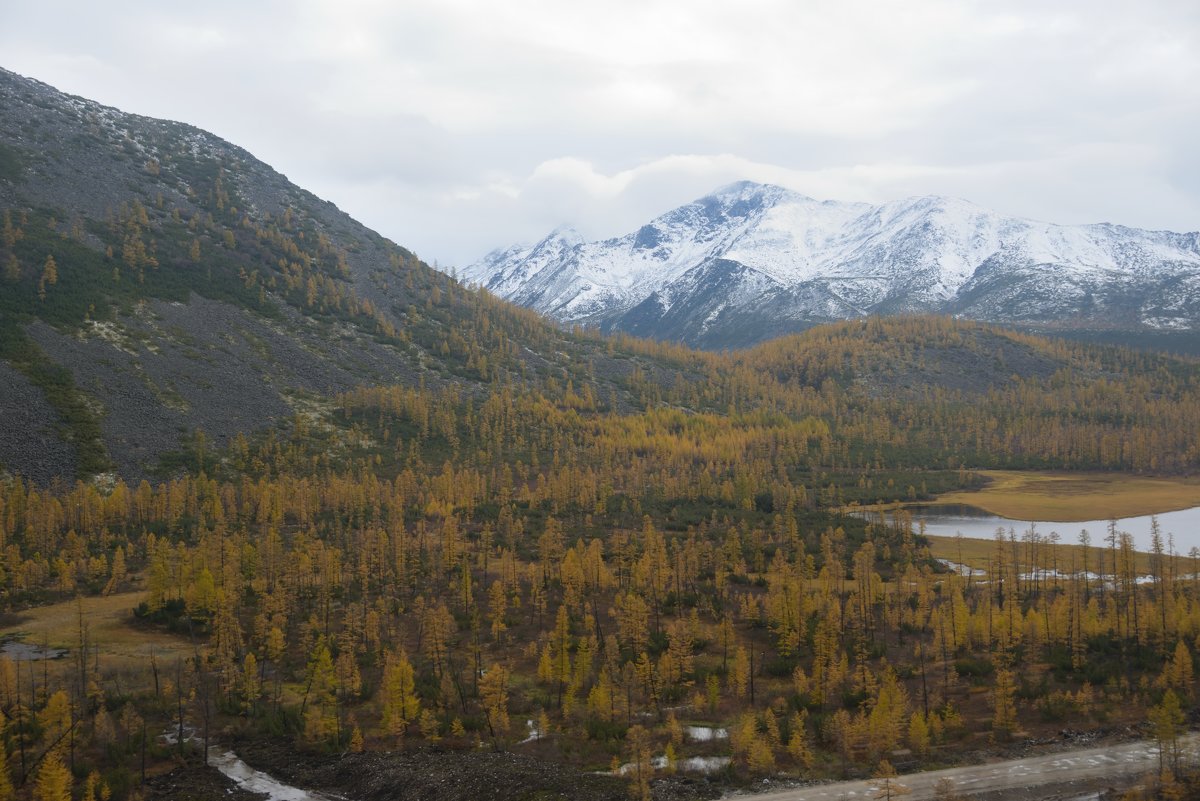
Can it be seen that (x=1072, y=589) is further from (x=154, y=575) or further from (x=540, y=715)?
(x=154, y=575)

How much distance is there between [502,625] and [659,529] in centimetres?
5397

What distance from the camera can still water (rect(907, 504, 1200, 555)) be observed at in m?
120

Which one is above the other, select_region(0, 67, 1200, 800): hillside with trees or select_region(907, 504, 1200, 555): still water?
select_region(0, 67, 1200, 800): hillside with trees

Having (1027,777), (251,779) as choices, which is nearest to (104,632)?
(251,779)

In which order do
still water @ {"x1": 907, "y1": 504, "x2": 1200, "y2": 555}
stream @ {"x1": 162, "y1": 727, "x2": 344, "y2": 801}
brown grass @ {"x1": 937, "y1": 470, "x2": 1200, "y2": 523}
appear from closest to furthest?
stream @ {"x1": 162, "y1": 727, "x2": 344, "y2": 801}
still water @ {"x1": 907, "y1": 504, "x2": 1200, "y2": 555}
brown grass @ {"x1": 937, "y1": 470, "x2": 1200, "y2": 523}

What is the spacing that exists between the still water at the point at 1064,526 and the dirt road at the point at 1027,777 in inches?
3078

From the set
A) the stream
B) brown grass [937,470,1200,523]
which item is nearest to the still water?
brown grass [937,470,1200,523]

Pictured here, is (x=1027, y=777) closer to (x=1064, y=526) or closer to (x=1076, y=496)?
(x=1064, y=526)

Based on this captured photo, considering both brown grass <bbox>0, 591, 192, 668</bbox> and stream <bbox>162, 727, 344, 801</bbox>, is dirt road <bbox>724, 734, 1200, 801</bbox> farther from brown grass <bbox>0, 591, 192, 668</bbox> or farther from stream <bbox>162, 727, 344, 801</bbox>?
brown grass <bbox>0, 591, 192, 668</bbox>

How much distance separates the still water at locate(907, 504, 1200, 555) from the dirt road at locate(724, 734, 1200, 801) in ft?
257

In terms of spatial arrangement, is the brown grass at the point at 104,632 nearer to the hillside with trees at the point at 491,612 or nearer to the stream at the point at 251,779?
the hillside with trees at the point at 491,612

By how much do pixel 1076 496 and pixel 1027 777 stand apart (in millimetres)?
135212

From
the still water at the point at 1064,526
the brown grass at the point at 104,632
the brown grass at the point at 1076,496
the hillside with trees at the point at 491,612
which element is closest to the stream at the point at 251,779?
the hillside with trees at the point at 491,612

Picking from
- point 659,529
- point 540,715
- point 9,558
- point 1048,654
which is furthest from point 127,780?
point 659,529
